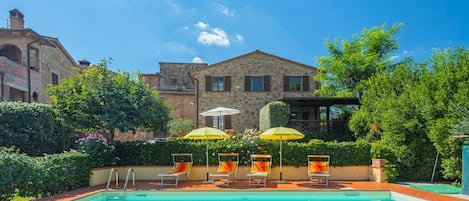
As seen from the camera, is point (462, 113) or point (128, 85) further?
point (128, 85)

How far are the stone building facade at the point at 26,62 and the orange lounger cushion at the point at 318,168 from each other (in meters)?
15.8

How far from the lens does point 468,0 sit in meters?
13.4

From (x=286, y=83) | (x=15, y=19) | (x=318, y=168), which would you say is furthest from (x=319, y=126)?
(x=15, y=19)

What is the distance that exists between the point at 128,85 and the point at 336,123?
11.6 meters

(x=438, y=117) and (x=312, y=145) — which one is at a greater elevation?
(x=438, y=117)

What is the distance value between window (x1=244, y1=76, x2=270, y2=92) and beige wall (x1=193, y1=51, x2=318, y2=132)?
9.7 inches

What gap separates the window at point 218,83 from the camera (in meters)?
21.8

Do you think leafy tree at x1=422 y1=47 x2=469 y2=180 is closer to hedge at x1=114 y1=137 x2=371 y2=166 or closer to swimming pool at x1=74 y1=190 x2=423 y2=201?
hedge at x1=114 y1=137 x2=371 y2=166

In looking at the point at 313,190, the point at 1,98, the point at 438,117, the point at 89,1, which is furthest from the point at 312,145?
the point at 1,98

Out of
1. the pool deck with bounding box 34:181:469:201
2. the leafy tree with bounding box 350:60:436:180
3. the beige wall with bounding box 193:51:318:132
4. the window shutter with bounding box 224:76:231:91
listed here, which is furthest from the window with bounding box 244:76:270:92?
the pool deck with bounding box 34:181:469:201

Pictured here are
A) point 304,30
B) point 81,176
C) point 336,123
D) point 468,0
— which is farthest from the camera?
point 304,30

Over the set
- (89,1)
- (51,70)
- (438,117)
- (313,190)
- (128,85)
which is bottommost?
(313,190)

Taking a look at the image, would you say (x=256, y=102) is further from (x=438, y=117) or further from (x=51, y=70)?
(x=51, y=70)

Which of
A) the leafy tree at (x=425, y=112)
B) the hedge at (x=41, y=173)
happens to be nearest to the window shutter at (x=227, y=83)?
the leafy tree at (x=425, y=112)
